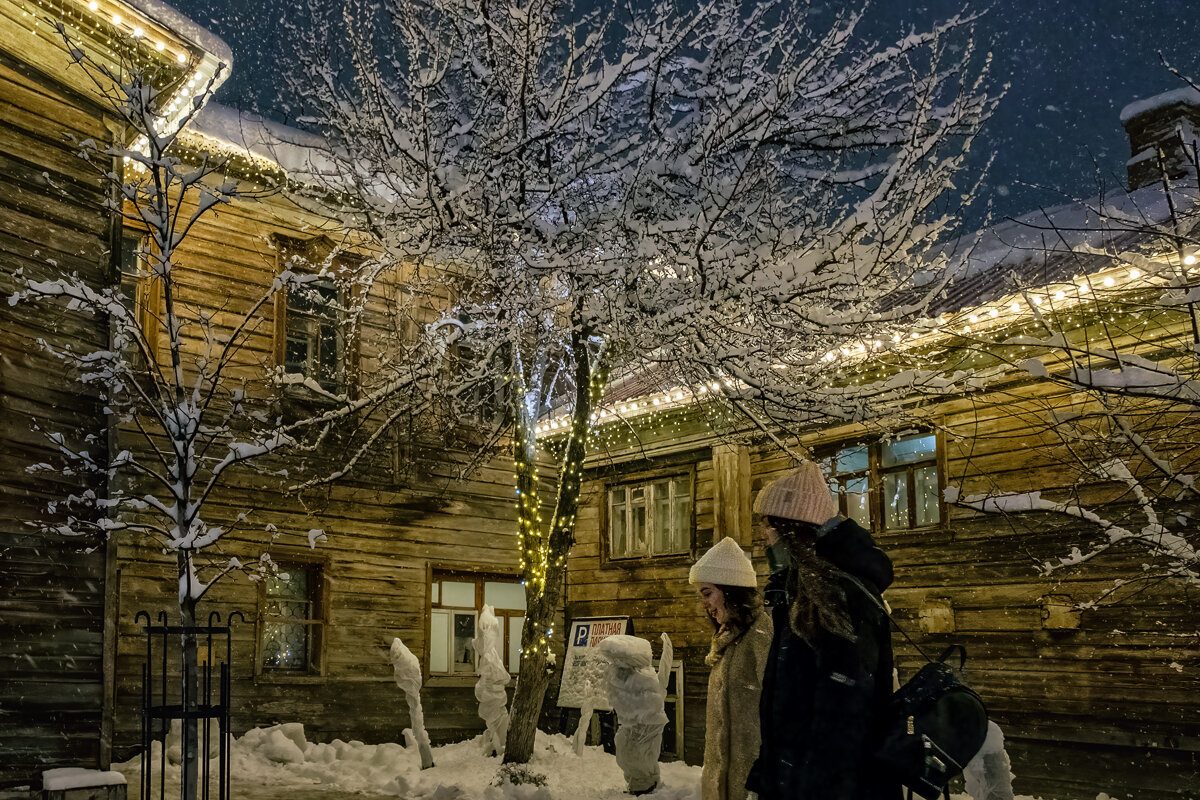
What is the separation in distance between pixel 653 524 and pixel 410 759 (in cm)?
575

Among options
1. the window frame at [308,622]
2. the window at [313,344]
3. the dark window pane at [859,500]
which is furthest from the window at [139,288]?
the dark window pane at [859,500]

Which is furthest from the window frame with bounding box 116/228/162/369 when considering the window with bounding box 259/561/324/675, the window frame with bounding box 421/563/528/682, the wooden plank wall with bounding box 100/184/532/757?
the window frame with bounding box 421/563/528/682

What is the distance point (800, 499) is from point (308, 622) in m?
11.2

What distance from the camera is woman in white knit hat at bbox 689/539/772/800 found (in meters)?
4.29

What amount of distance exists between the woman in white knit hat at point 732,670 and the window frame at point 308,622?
918 centimetres

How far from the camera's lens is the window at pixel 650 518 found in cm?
1579

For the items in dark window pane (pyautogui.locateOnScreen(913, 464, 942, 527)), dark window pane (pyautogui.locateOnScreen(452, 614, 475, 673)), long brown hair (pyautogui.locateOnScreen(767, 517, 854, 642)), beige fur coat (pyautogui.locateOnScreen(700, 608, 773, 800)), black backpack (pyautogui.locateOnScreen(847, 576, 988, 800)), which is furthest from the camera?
dark window pane (pyautogui.locateOnScreen(452, 614, 475, 673))

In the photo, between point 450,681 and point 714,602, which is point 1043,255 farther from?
point 714,602

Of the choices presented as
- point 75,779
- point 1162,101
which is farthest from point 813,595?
point 1162,101

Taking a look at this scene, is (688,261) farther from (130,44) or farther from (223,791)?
(223,791)

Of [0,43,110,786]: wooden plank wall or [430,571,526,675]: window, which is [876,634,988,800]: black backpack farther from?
[430,571,526,675]: window

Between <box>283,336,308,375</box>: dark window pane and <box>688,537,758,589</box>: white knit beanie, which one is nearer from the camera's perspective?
<box>688,537,758,589</box>: white knit beanie

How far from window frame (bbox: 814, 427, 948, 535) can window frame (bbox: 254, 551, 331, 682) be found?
22.7 ft

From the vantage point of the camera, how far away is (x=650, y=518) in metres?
16.1
